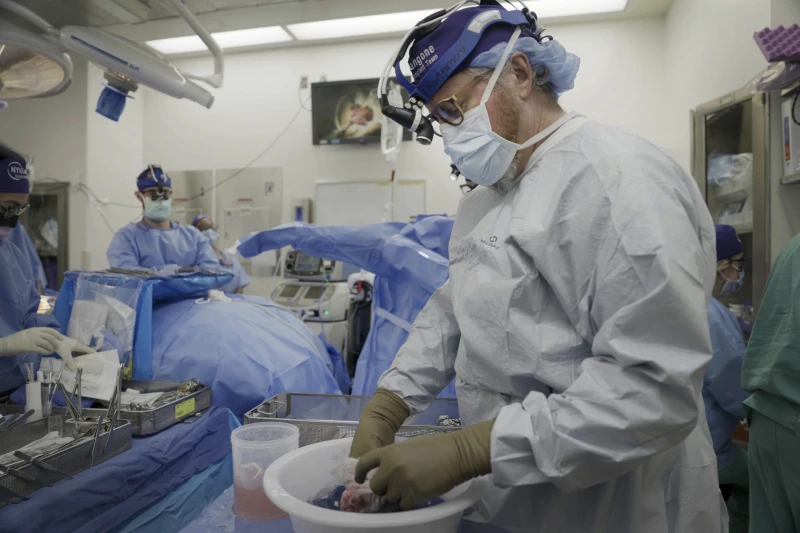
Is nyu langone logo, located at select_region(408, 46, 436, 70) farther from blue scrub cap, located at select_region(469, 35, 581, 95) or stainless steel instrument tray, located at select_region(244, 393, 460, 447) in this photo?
stainless steel instrument tray, located at select_region(244, 393, 460, 447)

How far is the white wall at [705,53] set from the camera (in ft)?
7.82

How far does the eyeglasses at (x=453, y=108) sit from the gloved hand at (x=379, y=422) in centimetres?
55

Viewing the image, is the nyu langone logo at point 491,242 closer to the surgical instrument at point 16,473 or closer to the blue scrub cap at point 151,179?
the surgical instrument at point 16,473

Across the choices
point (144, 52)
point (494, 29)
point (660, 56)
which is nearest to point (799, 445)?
point (494, 29)

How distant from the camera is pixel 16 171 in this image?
1.78 meters

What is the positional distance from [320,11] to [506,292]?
3.04 m

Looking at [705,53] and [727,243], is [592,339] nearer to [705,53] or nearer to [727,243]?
[727,243]

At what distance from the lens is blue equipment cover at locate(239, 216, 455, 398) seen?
2.31m

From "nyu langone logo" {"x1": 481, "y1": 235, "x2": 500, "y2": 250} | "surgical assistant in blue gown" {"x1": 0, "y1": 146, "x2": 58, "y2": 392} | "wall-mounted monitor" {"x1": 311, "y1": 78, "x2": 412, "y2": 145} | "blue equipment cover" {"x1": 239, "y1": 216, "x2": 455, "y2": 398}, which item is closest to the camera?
"nyu langone logo" {"x1": 481, "y1": 235, "x2": 500, "y2": 250}

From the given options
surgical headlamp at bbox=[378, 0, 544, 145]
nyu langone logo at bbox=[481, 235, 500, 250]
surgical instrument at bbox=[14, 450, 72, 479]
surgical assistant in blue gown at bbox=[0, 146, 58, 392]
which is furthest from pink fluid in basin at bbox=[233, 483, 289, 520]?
surgical assistant in blue gown at bbox=[0, 146, 58, 392]

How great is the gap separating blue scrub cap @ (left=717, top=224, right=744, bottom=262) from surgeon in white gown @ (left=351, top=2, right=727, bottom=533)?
5.01ft

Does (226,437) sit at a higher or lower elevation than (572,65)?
lower

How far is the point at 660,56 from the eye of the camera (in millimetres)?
3947

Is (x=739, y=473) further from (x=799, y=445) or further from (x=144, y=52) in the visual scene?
(x=144, y=52)
